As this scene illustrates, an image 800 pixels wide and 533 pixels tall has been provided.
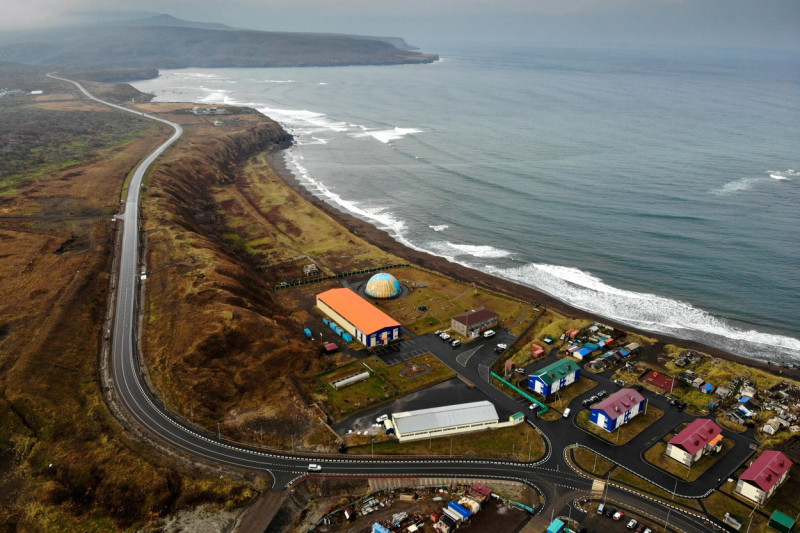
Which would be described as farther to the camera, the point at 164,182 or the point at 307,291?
the point at 164,182

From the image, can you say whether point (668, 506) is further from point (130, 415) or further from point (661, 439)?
point (130, 415)

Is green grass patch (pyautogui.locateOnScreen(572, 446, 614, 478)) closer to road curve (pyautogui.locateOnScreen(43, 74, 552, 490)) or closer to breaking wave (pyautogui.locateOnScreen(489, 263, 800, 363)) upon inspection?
road curve (pyautogui.locateOnScreen(43, 74, 552, 490))

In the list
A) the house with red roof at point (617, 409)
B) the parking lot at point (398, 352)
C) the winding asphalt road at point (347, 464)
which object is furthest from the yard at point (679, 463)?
the parking lot at point (398, 352)

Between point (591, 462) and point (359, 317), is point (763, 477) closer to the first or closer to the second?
point (591, 462)

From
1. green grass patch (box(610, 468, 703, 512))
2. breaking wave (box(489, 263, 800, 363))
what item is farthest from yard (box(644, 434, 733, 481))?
breaking wave (box(489, 263, 800, 363))

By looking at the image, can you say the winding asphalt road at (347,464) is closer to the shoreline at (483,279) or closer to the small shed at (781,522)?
the small shed at (781,522)

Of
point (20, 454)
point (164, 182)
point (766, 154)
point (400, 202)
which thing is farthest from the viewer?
point (766, 154)

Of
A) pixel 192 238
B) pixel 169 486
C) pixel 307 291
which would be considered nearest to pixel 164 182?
pixel 192 238
